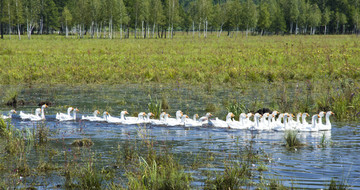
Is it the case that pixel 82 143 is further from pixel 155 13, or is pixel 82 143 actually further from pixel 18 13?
pixel 155 13

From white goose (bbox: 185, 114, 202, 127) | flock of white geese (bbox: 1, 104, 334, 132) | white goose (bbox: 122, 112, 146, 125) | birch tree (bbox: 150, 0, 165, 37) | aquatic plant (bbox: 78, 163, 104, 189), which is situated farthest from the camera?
birch tree (bbox: 150, 0, 165, 37)

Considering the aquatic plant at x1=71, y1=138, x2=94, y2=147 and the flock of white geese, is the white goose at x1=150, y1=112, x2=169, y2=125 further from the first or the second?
the aquatic plant at x1=71, y1=138, x2=94, y2=147

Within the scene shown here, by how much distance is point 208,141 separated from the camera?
48.8ft

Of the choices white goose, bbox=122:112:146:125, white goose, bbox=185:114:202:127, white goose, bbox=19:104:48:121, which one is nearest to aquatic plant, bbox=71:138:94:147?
white goose, bbox=122:112:146:125

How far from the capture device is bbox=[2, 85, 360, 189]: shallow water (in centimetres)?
1062

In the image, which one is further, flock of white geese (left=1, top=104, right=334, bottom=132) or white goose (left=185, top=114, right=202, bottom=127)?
white goose (left=185, top=114, right=202, bottom=127)

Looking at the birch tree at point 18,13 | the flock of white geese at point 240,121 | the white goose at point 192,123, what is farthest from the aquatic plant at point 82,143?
the birch tree at point 18,13

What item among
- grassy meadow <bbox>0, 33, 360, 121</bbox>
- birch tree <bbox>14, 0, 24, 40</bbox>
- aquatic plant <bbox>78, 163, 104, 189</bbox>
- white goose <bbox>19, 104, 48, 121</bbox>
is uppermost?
birch tree <bbox>14, 0, 24, 40</bbox>

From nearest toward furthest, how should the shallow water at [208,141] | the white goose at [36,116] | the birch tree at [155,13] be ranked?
the shallow water at [208,141], the white goose at [36,116], the birch tree at [155,13]

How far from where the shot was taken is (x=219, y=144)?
1427cm

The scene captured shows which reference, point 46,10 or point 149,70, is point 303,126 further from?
point 46,10


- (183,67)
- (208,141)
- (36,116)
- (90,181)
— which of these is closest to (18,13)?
(183,67)

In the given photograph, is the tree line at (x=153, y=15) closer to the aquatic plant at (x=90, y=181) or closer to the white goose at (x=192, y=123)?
the white goose at (x=192, y=123)

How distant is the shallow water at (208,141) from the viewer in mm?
10617
